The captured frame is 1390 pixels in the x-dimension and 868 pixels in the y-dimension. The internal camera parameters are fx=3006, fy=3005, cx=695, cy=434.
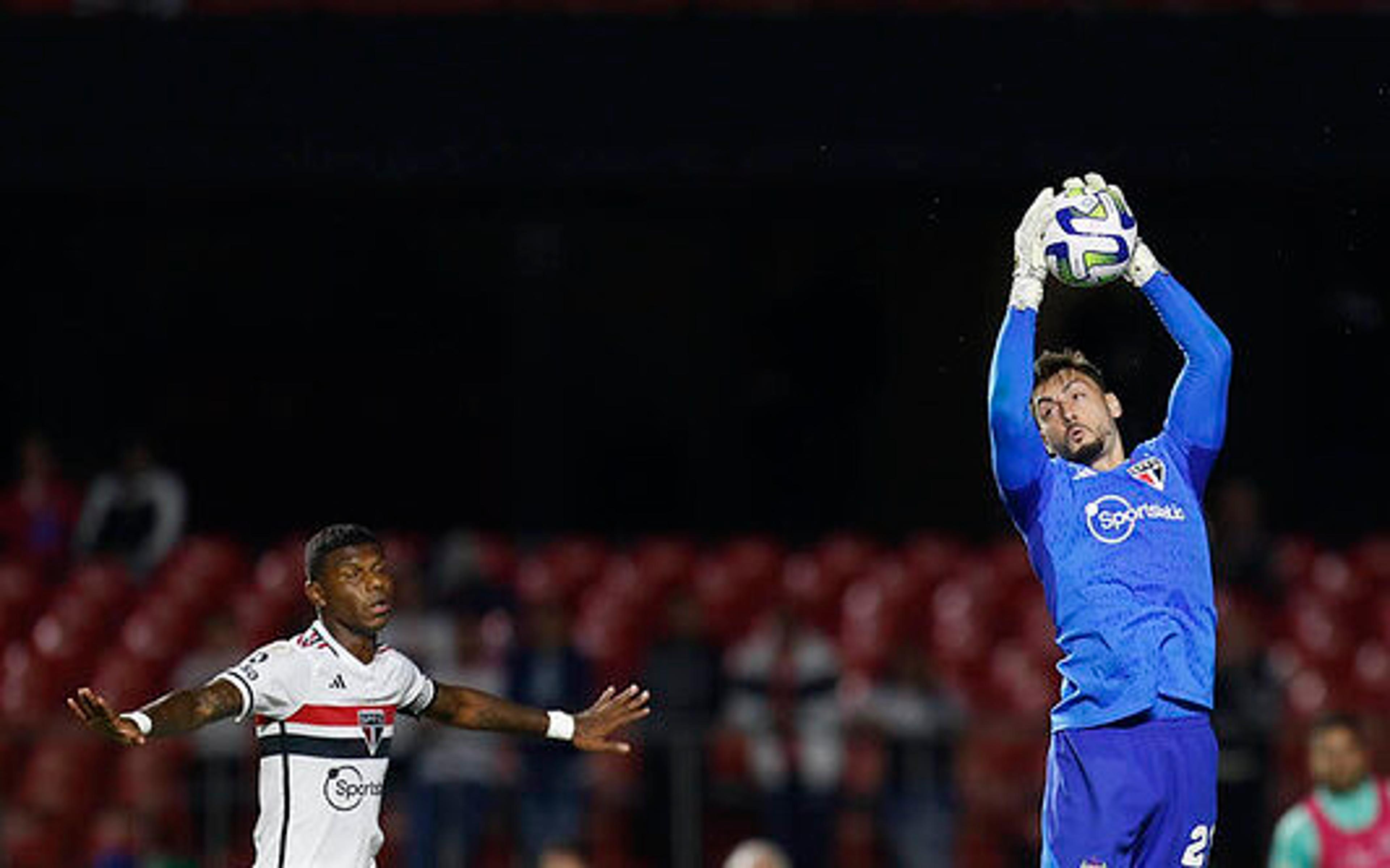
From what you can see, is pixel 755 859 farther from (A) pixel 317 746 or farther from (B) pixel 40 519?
(B) pixel 40 519

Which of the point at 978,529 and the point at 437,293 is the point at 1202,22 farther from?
the point at 437,293

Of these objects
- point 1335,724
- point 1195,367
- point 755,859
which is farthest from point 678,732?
point 1195,367

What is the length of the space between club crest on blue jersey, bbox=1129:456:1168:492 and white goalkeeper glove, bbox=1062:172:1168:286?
1.75 feet

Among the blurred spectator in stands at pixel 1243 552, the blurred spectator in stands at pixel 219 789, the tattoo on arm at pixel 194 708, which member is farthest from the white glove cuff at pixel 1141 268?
Result: the blurred spectator in stands at pixel 1243 552

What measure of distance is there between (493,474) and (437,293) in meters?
1.48

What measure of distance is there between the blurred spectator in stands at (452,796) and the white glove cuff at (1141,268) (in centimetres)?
615

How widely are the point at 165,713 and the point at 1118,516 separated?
263 cm

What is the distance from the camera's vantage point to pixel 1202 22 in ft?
56.1

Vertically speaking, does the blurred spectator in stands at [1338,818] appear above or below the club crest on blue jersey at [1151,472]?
below

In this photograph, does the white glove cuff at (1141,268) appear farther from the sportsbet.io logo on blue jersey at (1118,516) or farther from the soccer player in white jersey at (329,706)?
the soccer player in white jersey at (329,706)

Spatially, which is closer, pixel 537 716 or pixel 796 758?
pixel 537 716

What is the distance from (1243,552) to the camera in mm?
16344

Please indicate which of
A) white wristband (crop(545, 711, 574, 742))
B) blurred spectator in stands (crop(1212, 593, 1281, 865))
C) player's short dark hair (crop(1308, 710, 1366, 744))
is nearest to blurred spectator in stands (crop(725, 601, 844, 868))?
blurred spectator in stands (crop(1212, 593, 1281, 865))

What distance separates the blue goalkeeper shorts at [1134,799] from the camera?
799 centimetres
